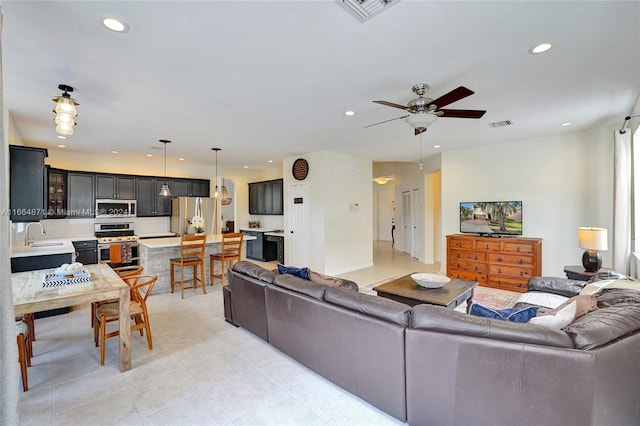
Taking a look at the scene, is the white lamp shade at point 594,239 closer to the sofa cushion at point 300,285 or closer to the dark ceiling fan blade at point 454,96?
the dark ceiling fan blade at point 454,96

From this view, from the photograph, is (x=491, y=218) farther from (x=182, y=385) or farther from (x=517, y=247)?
(x=182, y=385)

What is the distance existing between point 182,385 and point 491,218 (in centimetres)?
570

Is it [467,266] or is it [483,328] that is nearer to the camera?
[483,328]

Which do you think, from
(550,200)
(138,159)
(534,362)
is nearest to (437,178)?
(550,200)

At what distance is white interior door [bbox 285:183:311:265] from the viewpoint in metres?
6.48

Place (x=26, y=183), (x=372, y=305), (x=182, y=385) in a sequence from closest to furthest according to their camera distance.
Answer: (x=372, y=305) < (x=182, y=385) < (x=26, y=183)

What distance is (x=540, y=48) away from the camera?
2.26 meters

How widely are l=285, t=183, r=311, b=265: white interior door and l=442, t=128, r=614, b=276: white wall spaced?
11.5 feet

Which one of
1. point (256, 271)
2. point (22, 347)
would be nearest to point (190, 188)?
point (256, 271)

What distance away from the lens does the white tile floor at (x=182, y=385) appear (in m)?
2.02

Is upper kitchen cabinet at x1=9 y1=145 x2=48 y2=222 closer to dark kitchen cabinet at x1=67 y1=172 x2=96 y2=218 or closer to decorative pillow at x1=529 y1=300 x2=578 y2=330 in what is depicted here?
dark kitchen cabinet at x1=67 y1=172 x2=96 y2=218

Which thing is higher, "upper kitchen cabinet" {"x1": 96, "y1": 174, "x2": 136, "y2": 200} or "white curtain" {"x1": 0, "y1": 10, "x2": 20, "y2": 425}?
"upper kitchen cabinet" {"x1": 96, "y1": 174, "x2": 136, "y2": 200}

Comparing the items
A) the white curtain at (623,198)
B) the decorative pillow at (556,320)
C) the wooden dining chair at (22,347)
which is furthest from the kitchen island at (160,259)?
the white curtain at (623,198)

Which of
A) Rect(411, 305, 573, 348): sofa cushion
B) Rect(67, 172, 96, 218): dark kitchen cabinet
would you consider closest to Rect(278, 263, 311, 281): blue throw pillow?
Rect(411, 305, 573, 348): sofa cushion
